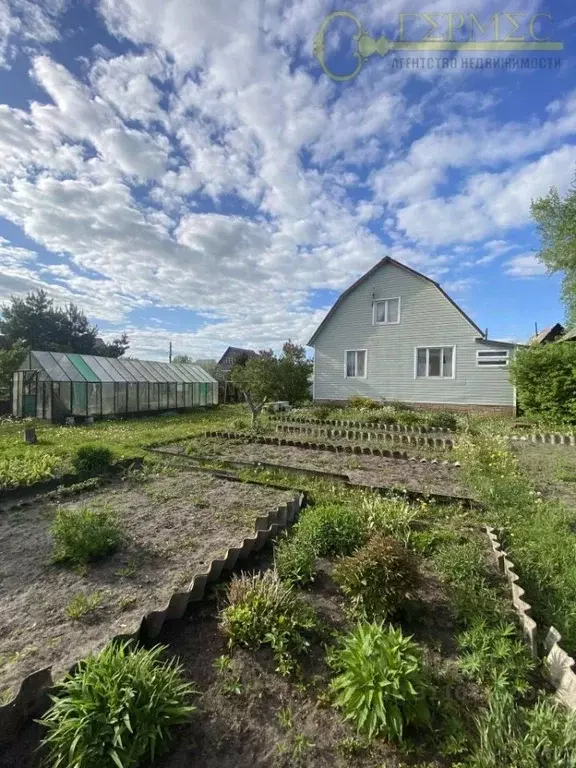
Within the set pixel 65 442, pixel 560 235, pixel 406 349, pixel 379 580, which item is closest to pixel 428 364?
pixel 406 349

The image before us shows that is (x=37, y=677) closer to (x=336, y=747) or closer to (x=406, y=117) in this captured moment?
(x=336, y=747)

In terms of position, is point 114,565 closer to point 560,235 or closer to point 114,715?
point 114,715

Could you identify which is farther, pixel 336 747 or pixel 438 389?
pixel 438 389

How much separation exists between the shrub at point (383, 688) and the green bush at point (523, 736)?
12.2 inches

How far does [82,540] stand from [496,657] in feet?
13.3

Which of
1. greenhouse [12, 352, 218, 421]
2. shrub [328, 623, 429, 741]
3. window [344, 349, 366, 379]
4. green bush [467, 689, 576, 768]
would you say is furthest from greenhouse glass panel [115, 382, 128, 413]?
green bush [467, 689, 576, 768]

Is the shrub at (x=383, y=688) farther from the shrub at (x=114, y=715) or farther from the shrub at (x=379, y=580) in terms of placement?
the shrub at (x=114, y=715)

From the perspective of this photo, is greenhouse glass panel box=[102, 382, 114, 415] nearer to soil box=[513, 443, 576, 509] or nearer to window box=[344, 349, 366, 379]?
window box=[344, 349, 366, 379]

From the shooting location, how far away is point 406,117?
7.94 meters

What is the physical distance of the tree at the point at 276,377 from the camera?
21223mm

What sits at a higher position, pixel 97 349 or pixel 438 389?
pixel 97 349

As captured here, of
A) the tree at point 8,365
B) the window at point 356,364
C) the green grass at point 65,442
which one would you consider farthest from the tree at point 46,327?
the window at point 356,364

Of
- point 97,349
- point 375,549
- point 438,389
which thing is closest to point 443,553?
point 375,549

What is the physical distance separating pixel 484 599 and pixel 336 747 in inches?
68.1
